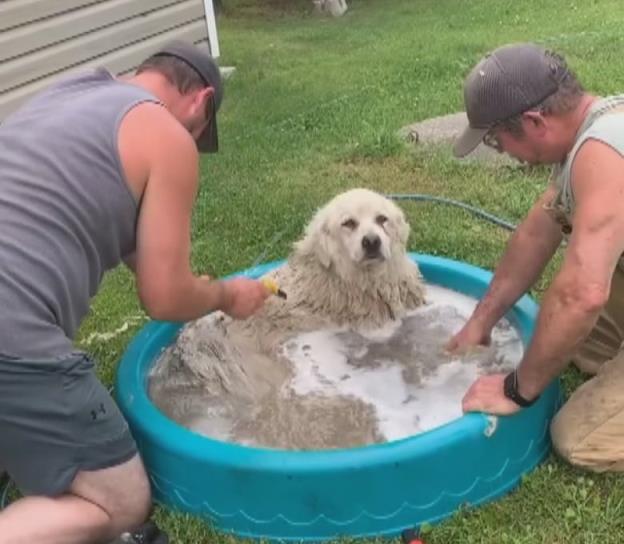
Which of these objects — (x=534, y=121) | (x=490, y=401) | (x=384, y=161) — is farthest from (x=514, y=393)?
(x=384, y=161)

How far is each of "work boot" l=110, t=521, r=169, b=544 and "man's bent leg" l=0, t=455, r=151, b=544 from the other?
4.0 inches

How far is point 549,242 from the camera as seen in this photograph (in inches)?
155

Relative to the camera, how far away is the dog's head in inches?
174

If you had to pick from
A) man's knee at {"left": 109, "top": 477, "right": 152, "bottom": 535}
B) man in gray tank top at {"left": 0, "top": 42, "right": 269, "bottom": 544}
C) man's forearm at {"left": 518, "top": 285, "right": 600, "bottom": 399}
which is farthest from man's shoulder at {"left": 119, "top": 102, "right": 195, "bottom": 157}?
man's forearm at {"left": 518, "top": 285, "right": 600, "bottom": 399}

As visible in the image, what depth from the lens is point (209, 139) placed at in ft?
11.9

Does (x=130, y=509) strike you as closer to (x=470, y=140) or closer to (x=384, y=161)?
(x=470, y=140)

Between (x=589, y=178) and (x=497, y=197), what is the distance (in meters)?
3.10

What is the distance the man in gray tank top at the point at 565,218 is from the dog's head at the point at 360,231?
29.6 inches

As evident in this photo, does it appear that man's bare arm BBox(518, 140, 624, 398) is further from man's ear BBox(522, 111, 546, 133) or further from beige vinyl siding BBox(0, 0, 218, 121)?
beige vinyl siding BBox(0, 0, 218, 121)

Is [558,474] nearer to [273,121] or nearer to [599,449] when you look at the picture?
[599,449]

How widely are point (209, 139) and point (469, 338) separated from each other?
1611 millimetres

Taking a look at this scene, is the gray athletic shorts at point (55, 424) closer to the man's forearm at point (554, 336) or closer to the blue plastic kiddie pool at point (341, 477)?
the blue plastic kiddie pool at point (341, 477)

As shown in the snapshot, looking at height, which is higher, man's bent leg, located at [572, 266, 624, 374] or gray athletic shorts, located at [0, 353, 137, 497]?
gray athletic shorts, located at [0, 353, 137, 497]

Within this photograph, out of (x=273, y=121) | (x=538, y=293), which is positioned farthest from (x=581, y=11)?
(x=538, y=293)
